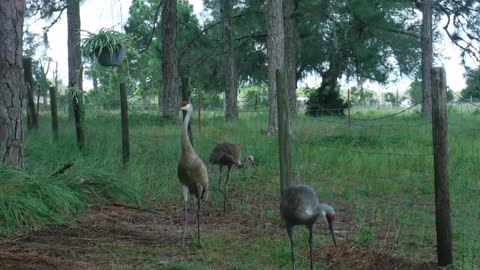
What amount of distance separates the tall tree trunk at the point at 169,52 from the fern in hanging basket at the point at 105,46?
10.9 meters

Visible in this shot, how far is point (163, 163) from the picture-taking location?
36.4ft

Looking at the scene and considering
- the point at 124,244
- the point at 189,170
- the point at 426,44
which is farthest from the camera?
the point at 426,44

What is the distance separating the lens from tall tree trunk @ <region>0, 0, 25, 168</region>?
7.82m

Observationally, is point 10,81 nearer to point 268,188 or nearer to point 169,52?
point 268,188

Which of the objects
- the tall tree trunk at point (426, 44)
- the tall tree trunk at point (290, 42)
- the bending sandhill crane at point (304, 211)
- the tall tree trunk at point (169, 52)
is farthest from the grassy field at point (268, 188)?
the tall tree trunk at point (426, 44)

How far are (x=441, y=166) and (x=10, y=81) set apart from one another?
548 cm

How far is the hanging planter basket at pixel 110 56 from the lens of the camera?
8.77 metres

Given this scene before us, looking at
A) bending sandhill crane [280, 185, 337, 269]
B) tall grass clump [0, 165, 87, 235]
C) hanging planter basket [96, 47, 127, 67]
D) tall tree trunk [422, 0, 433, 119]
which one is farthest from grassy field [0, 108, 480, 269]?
tall tree trunk [422, 0, 433, 119]

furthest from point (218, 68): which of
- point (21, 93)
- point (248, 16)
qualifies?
point (21, 93)

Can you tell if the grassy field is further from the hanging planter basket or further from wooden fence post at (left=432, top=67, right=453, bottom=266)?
the hanging planter basket

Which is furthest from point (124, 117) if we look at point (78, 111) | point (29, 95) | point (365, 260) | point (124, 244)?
point (365, 260)

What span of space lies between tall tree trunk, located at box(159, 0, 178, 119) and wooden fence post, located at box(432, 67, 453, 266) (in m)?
14.9

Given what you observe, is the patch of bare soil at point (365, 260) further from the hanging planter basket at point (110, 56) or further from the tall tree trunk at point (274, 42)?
the tall tree trunk at point (274, 42)

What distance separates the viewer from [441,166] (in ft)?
17.9
